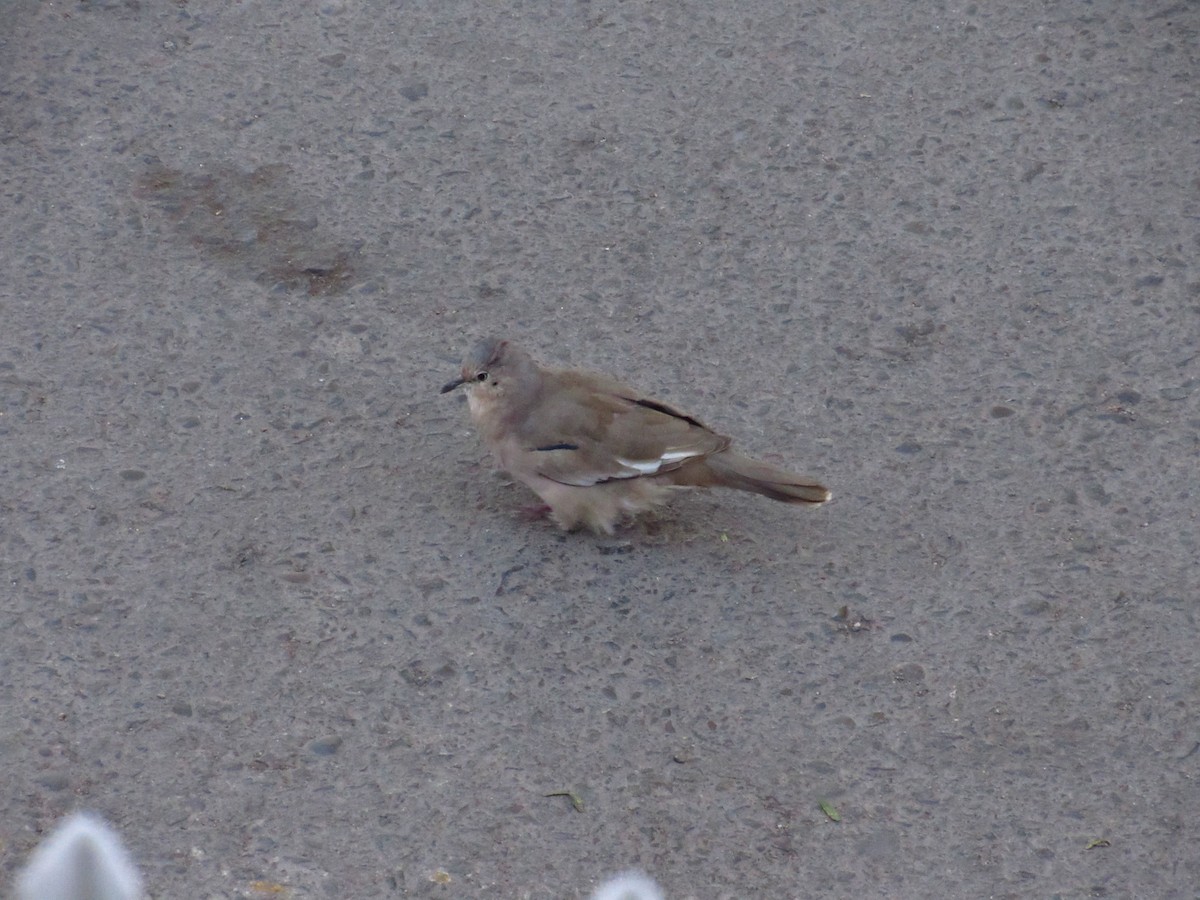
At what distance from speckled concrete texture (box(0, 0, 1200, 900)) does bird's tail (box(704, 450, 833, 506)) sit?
0.20 meters

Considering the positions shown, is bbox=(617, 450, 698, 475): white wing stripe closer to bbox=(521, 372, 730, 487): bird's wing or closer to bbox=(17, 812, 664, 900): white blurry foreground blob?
bbox=(521, 372, 730, 487): bird's wing

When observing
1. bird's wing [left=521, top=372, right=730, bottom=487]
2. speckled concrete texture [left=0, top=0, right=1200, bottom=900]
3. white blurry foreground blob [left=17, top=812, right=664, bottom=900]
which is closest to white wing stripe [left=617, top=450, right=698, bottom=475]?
bird's wing [left=521, top=372, right=730, bottom=487]

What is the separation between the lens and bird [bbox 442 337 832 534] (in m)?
4.36

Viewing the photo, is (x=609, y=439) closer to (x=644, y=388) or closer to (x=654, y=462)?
(x=654, y=462)

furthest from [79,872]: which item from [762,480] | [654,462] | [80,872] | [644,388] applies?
[644,388]

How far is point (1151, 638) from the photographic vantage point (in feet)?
13.9

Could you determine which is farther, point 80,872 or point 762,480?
point 762,480

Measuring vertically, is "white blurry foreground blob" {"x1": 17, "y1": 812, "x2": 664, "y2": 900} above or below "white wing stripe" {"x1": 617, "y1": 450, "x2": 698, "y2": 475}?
above

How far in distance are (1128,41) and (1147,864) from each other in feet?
12.7

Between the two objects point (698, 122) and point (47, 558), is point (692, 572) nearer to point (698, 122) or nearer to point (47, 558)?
point (47, 558)

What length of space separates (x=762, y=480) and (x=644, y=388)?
72 centimetres

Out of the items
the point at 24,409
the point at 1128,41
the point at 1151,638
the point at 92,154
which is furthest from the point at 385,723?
the point at 1128,41

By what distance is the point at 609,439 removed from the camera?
4.37m

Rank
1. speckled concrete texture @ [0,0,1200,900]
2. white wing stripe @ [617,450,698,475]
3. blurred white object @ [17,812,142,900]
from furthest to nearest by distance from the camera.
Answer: white wing stripe @ [617,450,698,475]
speckled concrete texture @ [0,0,1200,900]
blurred white object @ [17,812,142,900]
